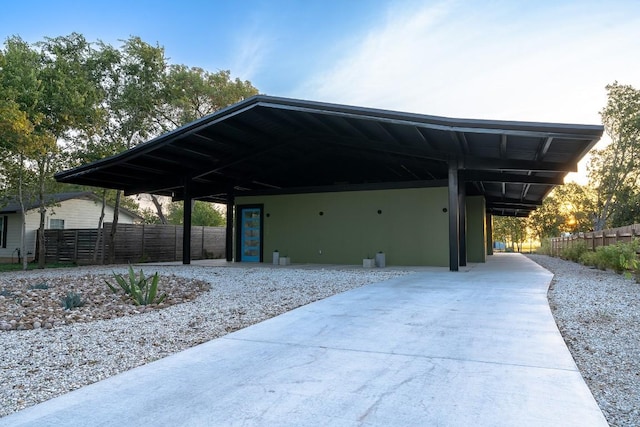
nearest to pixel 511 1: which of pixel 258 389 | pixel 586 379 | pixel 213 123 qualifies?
pixel 213 123

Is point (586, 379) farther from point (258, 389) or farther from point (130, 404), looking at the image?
point (130, 404)

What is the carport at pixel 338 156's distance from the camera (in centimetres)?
884

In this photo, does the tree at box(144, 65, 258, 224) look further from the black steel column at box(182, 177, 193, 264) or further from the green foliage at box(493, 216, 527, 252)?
the green foliage at box(493, 216, 527, 252)

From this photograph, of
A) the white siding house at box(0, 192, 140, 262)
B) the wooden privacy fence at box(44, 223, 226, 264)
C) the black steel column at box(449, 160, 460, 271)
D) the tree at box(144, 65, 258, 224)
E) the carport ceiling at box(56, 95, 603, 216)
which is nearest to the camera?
the carport ceiling at box(56, 95, 603, 216)

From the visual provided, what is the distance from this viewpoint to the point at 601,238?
524 inches

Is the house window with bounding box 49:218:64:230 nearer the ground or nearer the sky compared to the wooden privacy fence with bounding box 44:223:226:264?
nearer the sky

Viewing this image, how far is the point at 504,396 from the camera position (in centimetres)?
255

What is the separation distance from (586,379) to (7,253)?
22.8 m

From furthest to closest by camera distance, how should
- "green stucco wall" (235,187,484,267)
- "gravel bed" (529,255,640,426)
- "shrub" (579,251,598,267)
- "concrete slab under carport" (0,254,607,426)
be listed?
"green stucco wall" (235,187,484,267) → "shrub" (579,251,598,267) → "gravel bed" (529,255,640,426) → "concrete slab under carport" (0,254,607,426)

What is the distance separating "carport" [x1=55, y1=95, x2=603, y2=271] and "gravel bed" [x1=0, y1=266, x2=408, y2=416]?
4689 millimetres

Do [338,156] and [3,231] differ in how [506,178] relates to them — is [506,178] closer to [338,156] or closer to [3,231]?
[338,156]

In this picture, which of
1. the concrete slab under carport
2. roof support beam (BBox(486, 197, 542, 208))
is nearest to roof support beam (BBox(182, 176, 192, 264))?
the concrete slab under carport

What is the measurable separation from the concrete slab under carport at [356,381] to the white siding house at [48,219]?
55.4ft

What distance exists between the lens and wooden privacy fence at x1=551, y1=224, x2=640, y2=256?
10.4m
